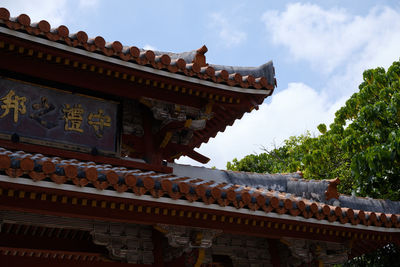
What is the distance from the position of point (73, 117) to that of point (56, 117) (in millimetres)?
303

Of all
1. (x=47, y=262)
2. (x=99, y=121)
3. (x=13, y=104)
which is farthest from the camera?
(x=99, y=121)

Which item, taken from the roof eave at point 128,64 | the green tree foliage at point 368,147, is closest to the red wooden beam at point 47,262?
the roof eave at point 128,64

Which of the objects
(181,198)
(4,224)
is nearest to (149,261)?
(181,198)

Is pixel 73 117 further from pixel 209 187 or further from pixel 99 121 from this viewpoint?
pixel 209 187

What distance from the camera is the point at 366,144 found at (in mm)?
15641

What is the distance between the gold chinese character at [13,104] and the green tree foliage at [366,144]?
9.20 m

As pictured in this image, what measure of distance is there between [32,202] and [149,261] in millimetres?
2367

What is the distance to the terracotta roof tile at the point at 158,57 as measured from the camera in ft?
25.1

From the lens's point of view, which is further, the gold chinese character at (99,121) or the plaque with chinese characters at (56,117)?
the gold chinese character at (99,121)

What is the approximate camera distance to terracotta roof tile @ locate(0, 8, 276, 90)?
764 centimetres

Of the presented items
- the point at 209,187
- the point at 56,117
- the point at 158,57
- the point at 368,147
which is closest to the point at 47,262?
the point at 56,117

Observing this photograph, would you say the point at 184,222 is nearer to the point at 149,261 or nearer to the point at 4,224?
the point at 149,261

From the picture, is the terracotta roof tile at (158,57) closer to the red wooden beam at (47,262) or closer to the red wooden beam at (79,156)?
the red wooden beam at (79,156)

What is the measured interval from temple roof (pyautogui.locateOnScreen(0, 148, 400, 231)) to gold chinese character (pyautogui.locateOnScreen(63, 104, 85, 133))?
3.14 feet
